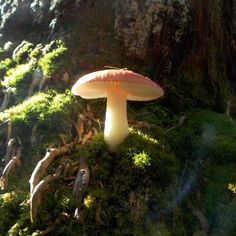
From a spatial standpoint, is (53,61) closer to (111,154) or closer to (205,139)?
(111,154)

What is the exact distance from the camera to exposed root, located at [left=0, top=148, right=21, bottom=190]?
3.20 metres

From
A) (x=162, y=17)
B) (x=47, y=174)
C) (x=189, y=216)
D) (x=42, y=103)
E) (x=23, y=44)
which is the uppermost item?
(x=162, y=17)

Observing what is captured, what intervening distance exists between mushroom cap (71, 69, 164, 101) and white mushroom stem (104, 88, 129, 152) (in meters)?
0.07

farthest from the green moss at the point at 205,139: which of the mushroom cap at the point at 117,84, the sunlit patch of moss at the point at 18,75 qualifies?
the sunlit patch of moss at the point at 18,75

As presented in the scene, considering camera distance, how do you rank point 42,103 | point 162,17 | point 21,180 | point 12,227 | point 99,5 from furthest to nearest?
1. point 99,5
2. point 162,17
3. point 42,103
4. point 21,180
5. point 12,227

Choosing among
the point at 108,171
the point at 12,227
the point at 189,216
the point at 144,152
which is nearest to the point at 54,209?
the point at 12,227

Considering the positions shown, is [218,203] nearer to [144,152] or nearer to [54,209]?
[144,152]

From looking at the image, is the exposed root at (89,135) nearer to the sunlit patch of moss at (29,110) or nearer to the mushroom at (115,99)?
the mushroom at (115,99)

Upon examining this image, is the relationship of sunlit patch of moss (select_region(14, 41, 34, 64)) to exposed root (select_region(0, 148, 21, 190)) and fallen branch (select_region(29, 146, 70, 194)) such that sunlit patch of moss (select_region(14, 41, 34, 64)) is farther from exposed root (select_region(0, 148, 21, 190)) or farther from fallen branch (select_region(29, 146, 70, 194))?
fallen branch (select_region(29, 146, 70, 194))

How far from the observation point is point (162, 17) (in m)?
4.34

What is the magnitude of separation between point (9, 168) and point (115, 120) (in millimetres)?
1060

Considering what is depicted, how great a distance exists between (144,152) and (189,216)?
649mm

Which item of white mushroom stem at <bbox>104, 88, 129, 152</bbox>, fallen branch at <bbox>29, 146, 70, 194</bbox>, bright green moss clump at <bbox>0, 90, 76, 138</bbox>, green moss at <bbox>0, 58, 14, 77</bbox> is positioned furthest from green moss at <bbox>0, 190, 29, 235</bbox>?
green moss at <bbox>0, 58, 14, 77</bbox>

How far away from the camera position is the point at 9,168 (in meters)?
3.27
